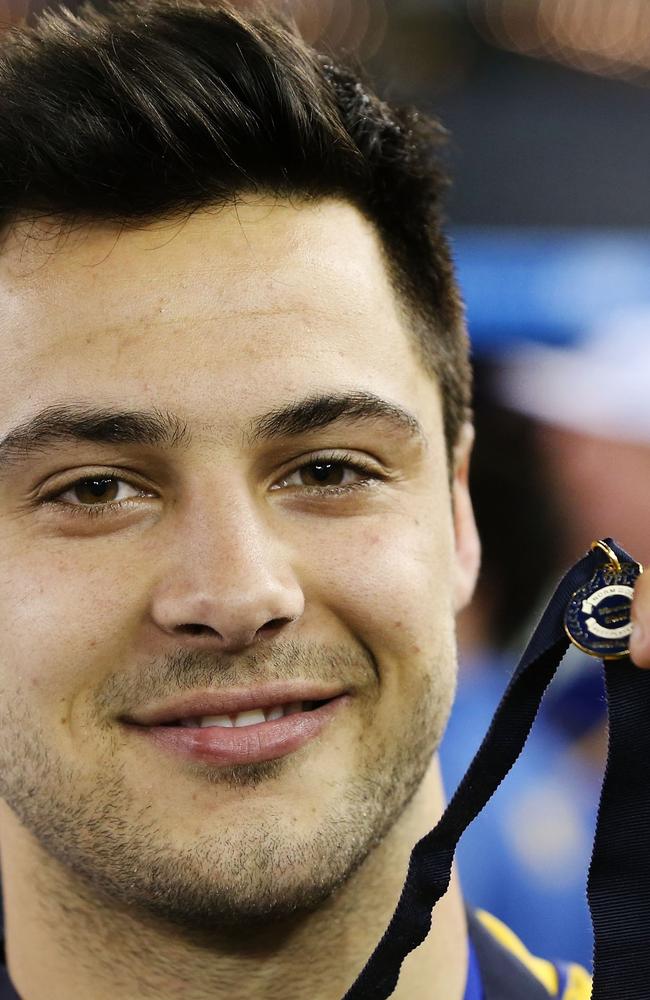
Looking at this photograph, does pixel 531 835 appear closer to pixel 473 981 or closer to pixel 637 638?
pixel 473 981

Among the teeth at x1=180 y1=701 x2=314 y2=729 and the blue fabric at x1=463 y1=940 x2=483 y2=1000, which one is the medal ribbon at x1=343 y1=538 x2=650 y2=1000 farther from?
the blue fabric at x1=463 y1=940 x2=483 y2=1000

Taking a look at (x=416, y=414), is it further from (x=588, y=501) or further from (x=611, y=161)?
(x=611, y=161)

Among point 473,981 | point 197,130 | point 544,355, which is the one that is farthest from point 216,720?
point 544,355

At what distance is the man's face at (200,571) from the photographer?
1313mm

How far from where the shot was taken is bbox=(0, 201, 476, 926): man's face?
4.31 ft

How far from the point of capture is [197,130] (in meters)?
1.48

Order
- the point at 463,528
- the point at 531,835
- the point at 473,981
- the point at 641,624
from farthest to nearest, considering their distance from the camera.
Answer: the point at 531,835
the point at 463,528
the point at 473,981
the point at 641,624

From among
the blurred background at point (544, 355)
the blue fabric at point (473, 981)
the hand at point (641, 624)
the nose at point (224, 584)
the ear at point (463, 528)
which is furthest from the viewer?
the blurred background at point (544, 355)

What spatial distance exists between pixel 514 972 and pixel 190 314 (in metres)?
0.97

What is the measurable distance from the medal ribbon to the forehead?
415mm

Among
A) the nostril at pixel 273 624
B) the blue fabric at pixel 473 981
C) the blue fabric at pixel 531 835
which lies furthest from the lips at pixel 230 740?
the blue fabric at pixel 531 835

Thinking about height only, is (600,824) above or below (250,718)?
above

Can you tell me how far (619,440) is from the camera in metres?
3.01

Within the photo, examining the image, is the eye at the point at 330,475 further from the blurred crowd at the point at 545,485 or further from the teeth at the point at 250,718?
the blurred crowd at the point at 545,485
